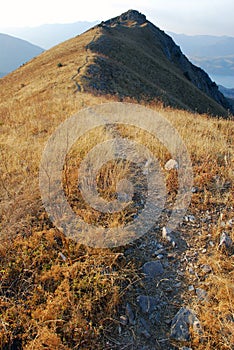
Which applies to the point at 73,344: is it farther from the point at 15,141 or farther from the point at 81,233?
the point at 15,141

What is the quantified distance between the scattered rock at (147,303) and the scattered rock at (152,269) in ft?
0.94

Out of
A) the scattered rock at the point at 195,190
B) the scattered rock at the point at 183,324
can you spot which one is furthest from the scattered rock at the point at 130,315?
the scattered rock at the point at 195,190

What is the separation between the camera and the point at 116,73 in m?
23.4

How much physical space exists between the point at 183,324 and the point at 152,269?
2.34ft

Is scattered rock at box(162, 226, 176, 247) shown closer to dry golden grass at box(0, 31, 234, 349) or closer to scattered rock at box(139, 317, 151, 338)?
dry golden grass at box(0, 31, 234, 349)

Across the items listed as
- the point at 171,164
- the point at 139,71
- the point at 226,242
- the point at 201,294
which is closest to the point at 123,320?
the point at 201,294

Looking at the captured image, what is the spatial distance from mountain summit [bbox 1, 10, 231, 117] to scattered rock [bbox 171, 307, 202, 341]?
13.4m

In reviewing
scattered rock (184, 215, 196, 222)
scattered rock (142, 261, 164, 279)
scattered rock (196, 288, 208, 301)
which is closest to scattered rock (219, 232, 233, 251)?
scattered rock (184, 215, 196, 222)

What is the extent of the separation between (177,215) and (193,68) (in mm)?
62888

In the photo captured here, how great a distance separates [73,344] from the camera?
248cm

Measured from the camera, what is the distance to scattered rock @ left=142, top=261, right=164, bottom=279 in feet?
10.4

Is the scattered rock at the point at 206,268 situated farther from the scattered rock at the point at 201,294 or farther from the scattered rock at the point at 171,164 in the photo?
the scattered rock at the point at 171,164

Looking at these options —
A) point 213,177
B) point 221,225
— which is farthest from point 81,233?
point 213,177

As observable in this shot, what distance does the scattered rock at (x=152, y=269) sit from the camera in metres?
3.18
